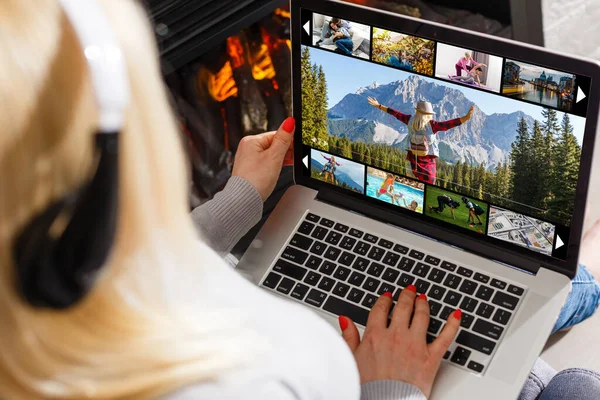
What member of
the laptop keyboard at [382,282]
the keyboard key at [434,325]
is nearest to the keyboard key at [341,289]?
the laptop keyboard at [382,282]

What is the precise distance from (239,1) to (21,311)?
785 mm

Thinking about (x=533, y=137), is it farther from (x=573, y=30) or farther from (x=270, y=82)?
(x=573, y=30)

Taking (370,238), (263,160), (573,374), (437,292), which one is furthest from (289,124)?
(573,374)

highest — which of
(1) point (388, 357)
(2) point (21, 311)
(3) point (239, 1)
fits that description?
(2) point (21, 311)

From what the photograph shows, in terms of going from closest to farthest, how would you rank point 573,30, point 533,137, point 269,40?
point 533,137
point 269,40
point 573,30

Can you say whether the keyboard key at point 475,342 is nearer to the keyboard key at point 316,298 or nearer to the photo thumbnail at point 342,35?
the keyboard key at point 316,298

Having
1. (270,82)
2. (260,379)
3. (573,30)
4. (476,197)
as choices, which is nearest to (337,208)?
(476,197)

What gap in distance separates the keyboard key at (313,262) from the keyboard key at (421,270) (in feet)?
0.38

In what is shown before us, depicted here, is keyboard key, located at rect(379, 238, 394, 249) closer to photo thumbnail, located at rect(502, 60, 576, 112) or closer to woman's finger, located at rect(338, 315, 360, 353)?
woman's finger, located at rect(338, 315, 360, 353)

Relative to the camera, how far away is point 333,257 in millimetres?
915

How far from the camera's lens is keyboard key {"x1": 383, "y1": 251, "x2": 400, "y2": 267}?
90 centimetres

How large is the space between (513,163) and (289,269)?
11.6 inches

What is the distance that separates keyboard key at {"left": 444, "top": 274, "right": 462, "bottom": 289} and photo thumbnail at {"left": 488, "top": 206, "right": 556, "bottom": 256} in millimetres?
65

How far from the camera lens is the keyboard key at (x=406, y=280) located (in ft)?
2.87
